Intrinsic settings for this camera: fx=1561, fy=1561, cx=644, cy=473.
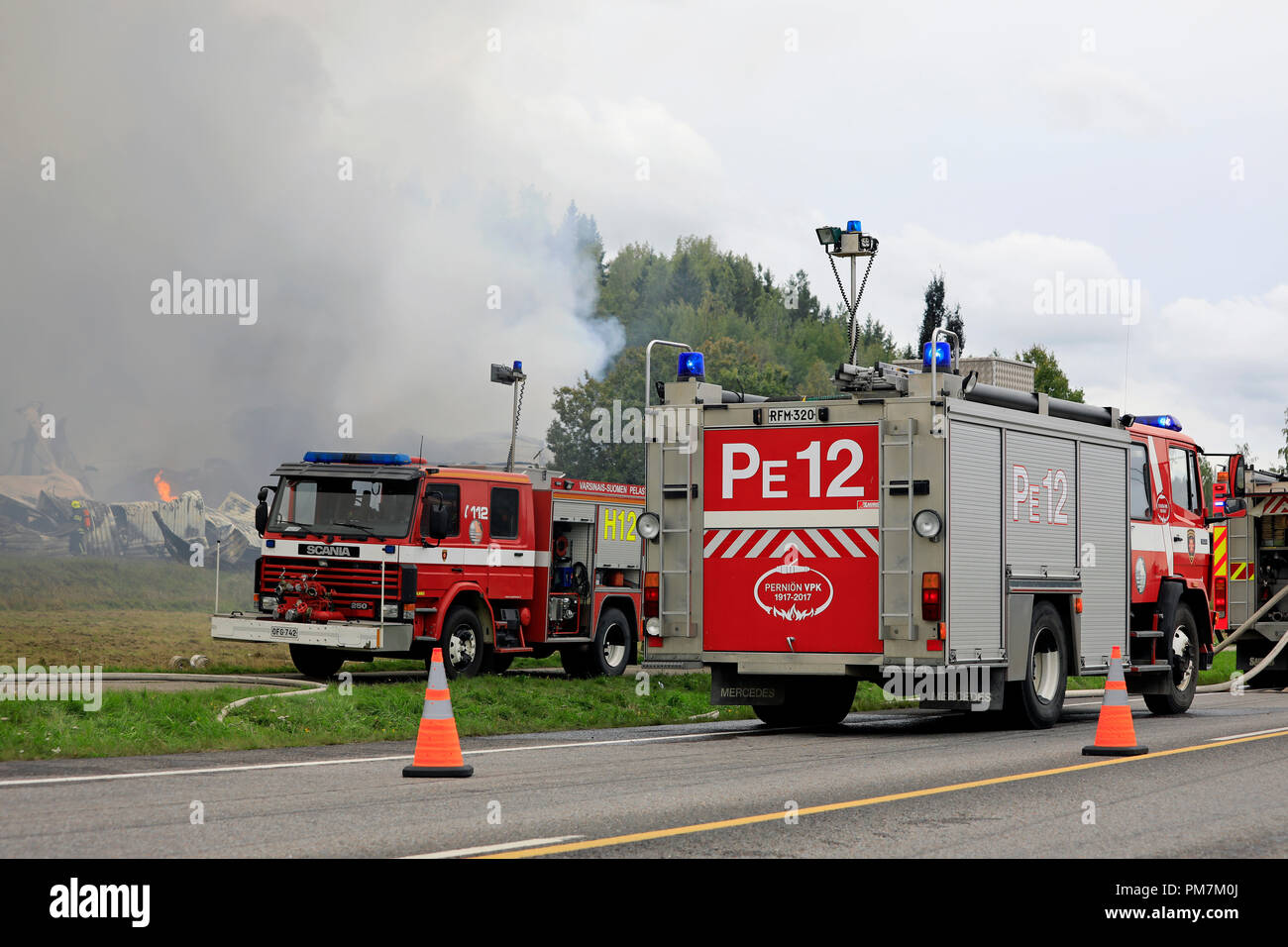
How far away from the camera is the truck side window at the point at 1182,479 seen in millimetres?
18531

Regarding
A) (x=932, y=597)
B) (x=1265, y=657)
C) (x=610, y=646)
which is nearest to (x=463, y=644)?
(x=610, y=646)

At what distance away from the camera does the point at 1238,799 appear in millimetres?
10195

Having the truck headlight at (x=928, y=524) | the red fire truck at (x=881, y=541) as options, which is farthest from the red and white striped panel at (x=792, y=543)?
the truck headlight at (x=928, y=524)

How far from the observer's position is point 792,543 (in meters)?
14.9

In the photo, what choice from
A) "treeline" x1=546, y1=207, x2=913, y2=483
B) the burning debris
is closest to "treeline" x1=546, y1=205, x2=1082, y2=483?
"treeline" x1=546, y1=207, x2=913, y2=483

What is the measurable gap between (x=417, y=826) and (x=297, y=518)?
12075 mm

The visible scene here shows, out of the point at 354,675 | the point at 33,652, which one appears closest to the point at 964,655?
the point at 354,675

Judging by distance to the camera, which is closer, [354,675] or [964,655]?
[964,655]

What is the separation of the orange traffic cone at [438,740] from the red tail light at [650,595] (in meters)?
4.31

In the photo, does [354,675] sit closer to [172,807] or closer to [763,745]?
[763,745]

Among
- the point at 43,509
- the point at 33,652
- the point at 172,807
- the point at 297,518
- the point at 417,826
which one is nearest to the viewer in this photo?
the point at 417,826

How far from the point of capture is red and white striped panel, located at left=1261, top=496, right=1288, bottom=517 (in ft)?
82.2

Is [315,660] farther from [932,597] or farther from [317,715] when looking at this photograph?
[932,597]
